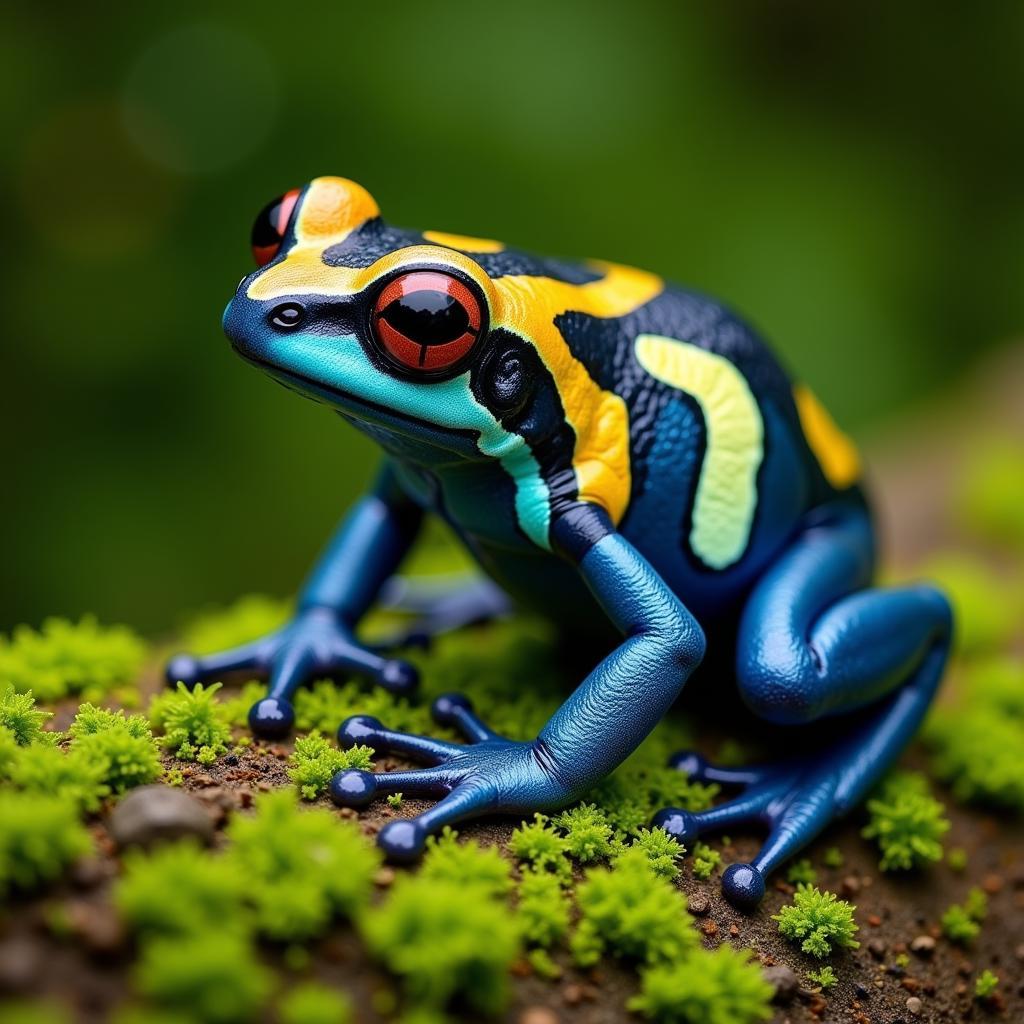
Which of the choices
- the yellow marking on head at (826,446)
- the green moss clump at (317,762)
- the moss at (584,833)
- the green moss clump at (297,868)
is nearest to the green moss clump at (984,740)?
the yellow marking on head at (826,446)

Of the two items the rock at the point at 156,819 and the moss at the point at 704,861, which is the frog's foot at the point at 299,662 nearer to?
the rock at the point at 156,819

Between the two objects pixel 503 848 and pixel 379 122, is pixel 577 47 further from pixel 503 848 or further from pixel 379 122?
pixel 503 848

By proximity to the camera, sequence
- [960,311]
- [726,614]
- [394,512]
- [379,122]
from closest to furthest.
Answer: [726,614] → [394,512] → [379,122] → [960,311]

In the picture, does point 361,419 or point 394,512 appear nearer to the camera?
point 361,419

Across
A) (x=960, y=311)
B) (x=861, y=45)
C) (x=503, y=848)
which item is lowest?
(x=503, y=848)

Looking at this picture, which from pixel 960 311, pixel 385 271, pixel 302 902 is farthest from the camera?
pixel 960 311

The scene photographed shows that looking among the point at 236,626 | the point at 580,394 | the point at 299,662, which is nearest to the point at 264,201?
the point at 236,626

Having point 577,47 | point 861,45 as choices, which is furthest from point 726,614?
point 861,45
